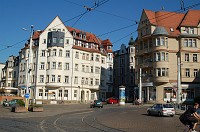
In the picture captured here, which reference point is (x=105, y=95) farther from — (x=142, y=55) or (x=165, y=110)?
(x=165, y=110)

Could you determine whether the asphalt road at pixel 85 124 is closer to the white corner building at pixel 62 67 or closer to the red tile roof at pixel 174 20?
the red tile roof at pixel 174 20

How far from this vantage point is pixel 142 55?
59.8 meters

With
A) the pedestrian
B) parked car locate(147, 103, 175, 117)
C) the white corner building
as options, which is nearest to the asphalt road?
parked car locate(147, 103, 175, 117)

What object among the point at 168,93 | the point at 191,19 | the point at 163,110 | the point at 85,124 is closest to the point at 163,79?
the point at 168,93

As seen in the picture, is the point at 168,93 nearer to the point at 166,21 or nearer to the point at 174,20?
the point at 166,21

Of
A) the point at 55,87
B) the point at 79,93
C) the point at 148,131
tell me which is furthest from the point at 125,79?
the point at 148,131

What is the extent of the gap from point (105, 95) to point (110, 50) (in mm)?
13331

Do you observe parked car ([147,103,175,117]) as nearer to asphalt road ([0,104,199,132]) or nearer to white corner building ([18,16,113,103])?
asphalt road ([0,104,199,132])

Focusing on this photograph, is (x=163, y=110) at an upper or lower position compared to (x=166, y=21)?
lower

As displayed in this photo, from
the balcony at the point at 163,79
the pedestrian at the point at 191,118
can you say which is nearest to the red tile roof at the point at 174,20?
the balcony at the point at 163,79

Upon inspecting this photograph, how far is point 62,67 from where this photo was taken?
64625mm

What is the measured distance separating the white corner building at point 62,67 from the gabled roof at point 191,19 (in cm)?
2404

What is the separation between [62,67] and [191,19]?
31.0 metres

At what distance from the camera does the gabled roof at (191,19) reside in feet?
188
